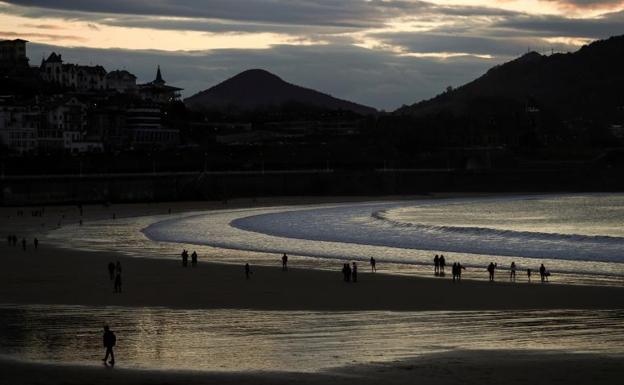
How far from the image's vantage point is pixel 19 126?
372 feet

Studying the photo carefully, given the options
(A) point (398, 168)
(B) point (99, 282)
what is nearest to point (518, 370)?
(B) point (99, 282)

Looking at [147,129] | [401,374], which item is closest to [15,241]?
[401,374]

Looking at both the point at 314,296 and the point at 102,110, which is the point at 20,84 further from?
the point at 314,296

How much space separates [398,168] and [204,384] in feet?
348

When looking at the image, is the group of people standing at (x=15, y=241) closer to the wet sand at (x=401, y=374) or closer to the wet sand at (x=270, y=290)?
the wet sand at (x=270, y=290)

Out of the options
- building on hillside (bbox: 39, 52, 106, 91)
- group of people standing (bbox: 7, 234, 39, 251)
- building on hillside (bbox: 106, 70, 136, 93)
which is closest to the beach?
group of people standing (bbox: 7, 234, 39, 251)

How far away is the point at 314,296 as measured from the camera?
3155 cm

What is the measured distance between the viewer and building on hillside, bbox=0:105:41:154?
111312 millimetres

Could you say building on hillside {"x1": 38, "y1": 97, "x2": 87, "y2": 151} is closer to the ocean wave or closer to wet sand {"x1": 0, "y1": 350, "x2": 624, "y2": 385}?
the ocean wave

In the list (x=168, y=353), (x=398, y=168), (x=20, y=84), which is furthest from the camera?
(x=20, y=84)

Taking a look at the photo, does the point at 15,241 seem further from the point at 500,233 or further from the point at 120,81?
the point at 120,81

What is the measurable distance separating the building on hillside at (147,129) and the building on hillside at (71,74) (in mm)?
20504

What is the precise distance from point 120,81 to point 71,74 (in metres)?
18.8

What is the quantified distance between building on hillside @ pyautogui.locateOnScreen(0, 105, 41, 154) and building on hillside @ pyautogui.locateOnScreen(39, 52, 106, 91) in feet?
128
